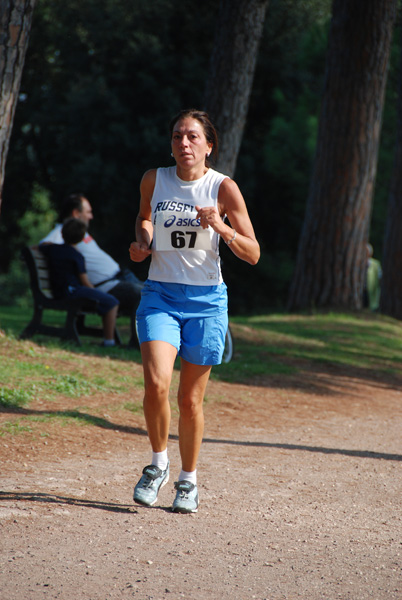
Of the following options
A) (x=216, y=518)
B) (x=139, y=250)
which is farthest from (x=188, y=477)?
(x=139, y=250)

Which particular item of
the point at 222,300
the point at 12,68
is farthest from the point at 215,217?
the point at 12,68

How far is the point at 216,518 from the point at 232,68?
7770 millimetres

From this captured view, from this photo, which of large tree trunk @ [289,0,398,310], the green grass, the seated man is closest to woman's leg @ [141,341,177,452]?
the green grass

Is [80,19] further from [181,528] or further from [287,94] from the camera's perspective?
[181,528]

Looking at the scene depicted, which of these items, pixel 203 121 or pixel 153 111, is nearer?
pixel 203 121

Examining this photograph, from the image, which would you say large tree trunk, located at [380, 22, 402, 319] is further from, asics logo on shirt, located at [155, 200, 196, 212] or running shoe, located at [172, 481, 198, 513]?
asics logo on shirt, located at [155, 200, 196, 212]

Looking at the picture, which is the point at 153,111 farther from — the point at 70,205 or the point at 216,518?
the point at 216,518

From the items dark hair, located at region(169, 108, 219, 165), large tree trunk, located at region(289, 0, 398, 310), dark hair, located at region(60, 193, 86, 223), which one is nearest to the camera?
dark hair, located at region(169, 108, 219, 165)

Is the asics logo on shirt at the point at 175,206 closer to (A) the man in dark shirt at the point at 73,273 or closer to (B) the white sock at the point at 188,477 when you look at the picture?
(B) the white sock at the point at 188,477

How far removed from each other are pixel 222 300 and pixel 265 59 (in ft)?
82.3

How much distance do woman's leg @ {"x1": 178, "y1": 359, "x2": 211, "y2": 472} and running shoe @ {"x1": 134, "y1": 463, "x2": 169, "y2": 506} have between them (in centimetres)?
17

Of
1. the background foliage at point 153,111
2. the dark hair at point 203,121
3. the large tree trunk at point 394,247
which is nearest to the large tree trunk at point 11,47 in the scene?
the dark hair at point 203,121

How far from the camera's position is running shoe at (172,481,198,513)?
4207 millimetres

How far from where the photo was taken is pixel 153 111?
27.2 meters
